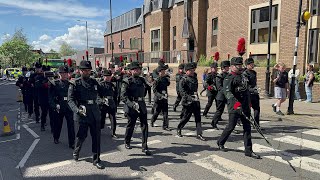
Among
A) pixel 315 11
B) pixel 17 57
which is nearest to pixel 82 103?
pixel 315 11

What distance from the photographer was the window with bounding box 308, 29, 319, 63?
1655 centimetres

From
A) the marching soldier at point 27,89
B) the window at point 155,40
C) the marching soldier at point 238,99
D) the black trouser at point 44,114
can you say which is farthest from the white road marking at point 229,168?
the window at point 155,40

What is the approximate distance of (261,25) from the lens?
67.1ft

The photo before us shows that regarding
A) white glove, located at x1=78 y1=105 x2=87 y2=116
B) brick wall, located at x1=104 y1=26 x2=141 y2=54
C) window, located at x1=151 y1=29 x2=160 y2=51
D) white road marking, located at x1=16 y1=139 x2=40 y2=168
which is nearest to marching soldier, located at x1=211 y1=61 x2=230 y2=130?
white glove, located at x1=78 y1=105 x2=87 y2=116

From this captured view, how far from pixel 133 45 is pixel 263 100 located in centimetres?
3740

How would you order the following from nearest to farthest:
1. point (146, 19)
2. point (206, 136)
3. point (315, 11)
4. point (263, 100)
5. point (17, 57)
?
point (206, 136) → point (263, 100) → point (315, 11) → point (146, 19) → point (17, 57)

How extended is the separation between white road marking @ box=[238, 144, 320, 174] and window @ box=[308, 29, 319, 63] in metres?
12.2

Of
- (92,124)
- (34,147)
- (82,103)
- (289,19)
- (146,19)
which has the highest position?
(146,19)

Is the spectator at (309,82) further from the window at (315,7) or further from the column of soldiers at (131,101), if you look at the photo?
the column of soldiers at (131,101)

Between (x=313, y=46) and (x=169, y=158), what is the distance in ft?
46.7

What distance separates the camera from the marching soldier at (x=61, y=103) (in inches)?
282

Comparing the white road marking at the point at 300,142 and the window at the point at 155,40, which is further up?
the window at the point at 155,40

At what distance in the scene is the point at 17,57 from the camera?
70812mm

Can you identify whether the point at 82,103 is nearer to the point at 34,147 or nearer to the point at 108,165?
the point at 108,165
